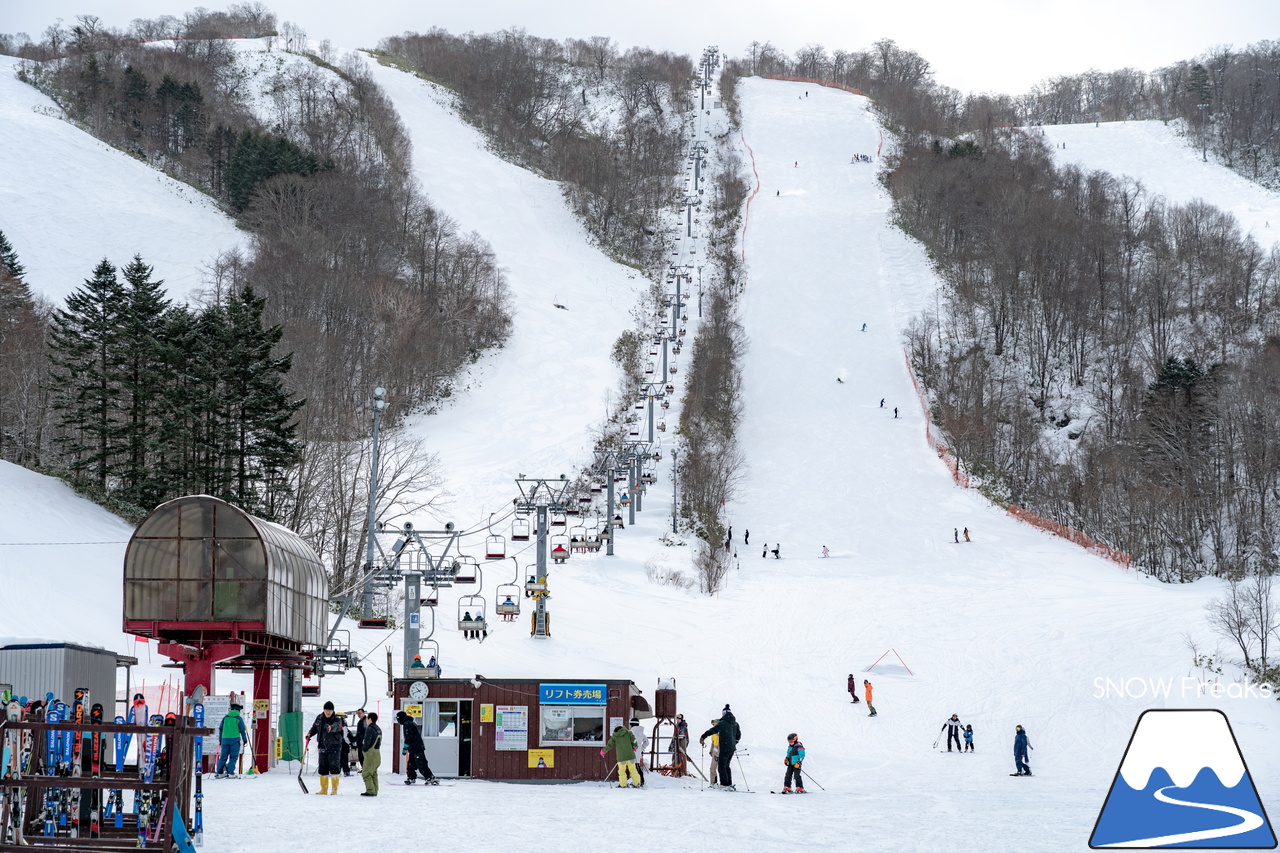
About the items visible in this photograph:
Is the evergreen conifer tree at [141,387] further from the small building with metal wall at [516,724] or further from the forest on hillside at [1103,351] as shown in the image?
the forest on hillside at [1103,351]

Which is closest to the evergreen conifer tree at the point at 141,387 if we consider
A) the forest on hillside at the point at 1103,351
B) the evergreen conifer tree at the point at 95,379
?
the evergreen conifer tree at the point at 95,379

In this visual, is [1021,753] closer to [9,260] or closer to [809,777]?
[809,777]

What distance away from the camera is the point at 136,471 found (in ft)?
112

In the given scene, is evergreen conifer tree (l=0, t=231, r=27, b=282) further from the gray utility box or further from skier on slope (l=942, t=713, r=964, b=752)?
skier on slope (l=942, t=713, r=964, b=752)

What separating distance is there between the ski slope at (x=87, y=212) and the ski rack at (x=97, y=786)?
55.8 m

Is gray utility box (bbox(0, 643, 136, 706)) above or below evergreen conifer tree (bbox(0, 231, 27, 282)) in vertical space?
below

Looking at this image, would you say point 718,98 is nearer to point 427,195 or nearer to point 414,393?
point 427,195

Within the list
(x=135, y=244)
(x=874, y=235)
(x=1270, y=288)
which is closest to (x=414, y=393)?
(x=135, y=244)

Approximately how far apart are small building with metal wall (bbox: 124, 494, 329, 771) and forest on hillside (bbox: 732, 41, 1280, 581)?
31.0 meters

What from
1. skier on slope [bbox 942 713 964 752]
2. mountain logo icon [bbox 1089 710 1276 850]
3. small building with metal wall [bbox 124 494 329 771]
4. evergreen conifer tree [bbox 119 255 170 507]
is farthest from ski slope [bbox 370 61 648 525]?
mountain logo icon [bbox 1089 710 1276 850]

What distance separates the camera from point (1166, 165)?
9688cm

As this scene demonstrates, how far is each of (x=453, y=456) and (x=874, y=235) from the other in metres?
40.2

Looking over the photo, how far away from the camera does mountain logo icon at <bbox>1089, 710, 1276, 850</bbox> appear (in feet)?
29.0

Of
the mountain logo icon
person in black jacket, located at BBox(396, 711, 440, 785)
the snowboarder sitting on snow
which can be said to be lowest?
the snowboarder sitting on snow
